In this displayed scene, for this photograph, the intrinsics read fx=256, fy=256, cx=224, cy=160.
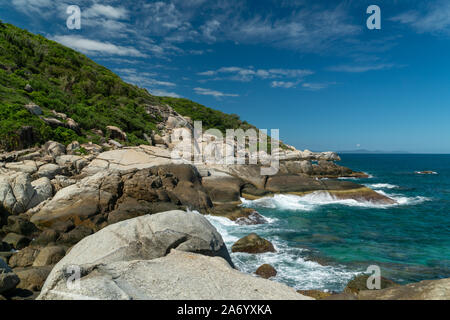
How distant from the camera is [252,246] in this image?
13750 mm

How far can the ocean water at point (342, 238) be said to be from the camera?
39.6 ft

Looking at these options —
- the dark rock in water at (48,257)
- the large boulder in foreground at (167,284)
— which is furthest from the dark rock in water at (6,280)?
the dark rock in water at (48,257)

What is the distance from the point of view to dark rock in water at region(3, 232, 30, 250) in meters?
11.2

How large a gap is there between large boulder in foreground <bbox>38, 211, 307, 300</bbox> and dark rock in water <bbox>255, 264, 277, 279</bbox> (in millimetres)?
3573

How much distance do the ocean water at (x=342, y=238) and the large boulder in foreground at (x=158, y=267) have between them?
15.7ft

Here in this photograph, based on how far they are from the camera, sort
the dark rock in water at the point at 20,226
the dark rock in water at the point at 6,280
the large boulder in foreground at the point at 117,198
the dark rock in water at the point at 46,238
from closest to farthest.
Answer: the dark rock in water at the point at 6,280 → the dark rock in water at the point at 46,238 → the dark rock in water at the point at 20,226 → the large boulder in foreground at the point at 117,198

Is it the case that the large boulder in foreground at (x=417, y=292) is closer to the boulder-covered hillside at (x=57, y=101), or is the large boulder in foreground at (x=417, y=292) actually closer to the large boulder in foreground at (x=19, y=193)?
the large boulder in foreground at (x=19, y=193)

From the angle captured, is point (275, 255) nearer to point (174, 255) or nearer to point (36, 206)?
point (174, 255)

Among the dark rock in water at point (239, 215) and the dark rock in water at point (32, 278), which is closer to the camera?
the dark rock in water at point (32, 278)

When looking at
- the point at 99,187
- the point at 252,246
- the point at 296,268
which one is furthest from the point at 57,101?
the point at 296,268

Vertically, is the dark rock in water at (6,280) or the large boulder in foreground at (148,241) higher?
the large boulder in foreground at (148,241)

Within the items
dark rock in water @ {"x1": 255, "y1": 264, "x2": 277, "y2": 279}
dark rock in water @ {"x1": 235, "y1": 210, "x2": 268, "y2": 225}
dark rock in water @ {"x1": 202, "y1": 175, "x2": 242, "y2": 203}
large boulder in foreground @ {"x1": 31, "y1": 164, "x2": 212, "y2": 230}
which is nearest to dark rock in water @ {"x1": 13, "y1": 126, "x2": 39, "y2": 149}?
large boulder in foreground @ {"x1": 31, "y1": 164, "x2": 212, "y2": 230}

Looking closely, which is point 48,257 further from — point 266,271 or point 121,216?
point 266,271
